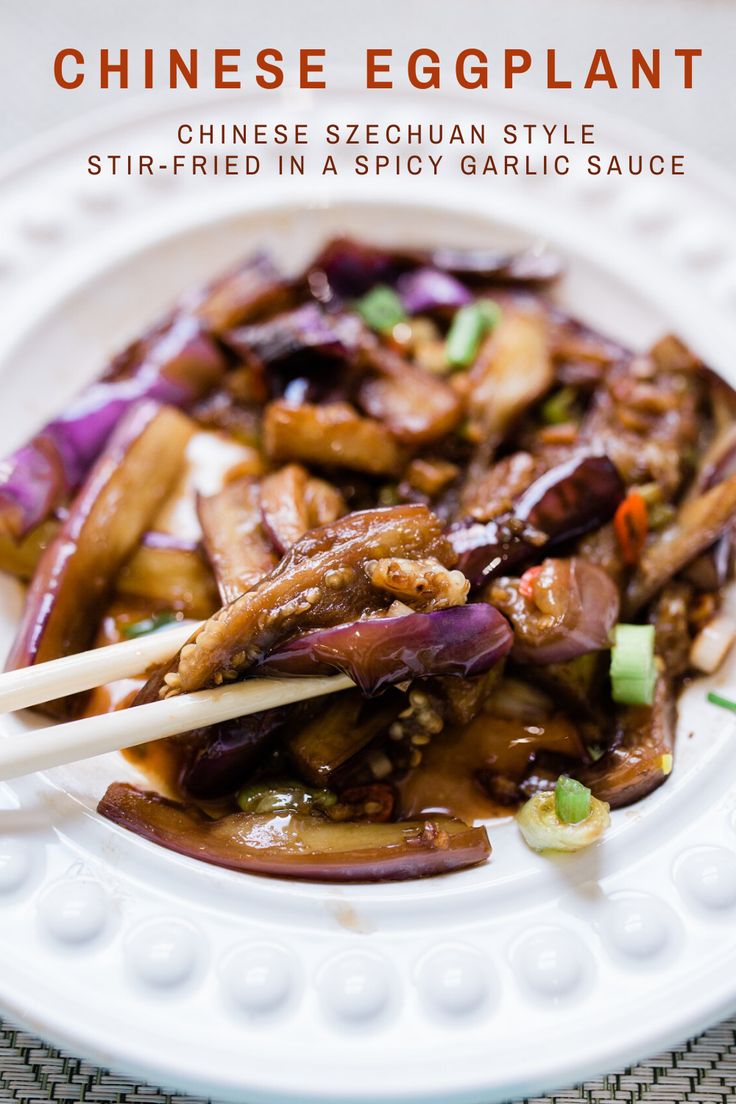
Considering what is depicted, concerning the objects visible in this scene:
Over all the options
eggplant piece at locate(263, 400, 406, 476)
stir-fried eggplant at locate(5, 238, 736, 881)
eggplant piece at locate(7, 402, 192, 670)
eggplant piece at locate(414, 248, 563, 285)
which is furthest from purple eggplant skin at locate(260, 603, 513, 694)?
eggplant piece at locate(414, 248, 563, 285)

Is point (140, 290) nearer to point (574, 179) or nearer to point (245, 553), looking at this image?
point (245, 553)

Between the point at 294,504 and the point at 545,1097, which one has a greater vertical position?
the point at 294,504

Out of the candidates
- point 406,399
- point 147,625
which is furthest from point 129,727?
point 406,399

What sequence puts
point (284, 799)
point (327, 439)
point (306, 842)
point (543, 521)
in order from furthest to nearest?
point (327, 439), point (543, 521), point (284, 799), point (306, 842)

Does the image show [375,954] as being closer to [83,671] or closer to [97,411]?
[83,671]

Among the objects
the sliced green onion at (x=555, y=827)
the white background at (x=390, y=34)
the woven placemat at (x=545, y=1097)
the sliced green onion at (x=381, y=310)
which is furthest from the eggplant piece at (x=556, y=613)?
the white background at (x=390, y=34)

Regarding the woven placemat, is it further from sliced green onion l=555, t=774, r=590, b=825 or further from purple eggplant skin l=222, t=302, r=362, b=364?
purple eggplant skin l=222, t=302, r=362, b=364

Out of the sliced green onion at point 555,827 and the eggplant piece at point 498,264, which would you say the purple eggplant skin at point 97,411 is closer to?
the eggplant piece at point 498,264
